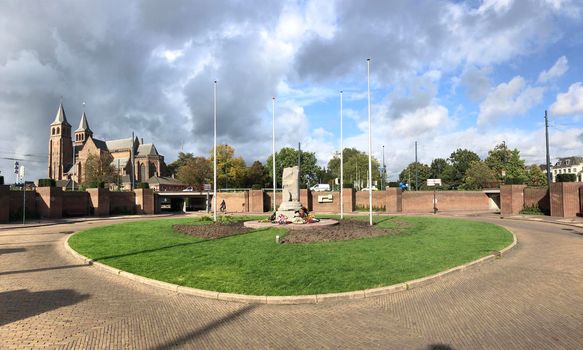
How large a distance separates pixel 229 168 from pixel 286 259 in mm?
66717

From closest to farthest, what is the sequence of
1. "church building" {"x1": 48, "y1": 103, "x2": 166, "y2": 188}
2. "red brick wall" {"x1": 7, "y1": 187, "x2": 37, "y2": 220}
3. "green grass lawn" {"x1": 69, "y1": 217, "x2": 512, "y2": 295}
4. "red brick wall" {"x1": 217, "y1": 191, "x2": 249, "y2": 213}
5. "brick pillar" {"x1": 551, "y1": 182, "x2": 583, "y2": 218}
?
1. "green grass lawn" {"x1": 69, "y1": 217, "x2": 512, "y2": 295}
2. "brick pillar" {"x1": 551, "y1": 182, "x2": 583, "y2": 218}
3. "red brick wall" {"x1": 7, "y1": 187, "x2": 37, "y2": 220}
4. "red brick wall" {"x1": 217, "y1": 191, "x2": 249, "y2": 213}
5. "church building" {"x1": 48, "y1": 103, "x2": 166, "y2": 188}

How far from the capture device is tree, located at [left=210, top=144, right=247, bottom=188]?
7588 centimetres

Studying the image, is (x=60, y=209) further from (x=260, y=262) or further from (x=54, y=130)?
(x=54, y=130)

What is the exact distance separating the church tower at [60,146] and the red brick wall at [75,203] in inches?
3058

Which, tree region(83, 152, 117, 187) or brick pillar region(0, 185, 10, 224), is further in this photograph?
tree region(83, 152, 117, 187)

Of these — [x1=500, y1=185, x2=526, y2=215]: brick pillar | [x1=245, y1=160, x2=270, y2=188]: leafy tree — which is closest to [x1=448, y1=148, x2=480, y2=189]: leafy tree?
[x1=245, y1=160, x2=270, y2=188]: leafy tree

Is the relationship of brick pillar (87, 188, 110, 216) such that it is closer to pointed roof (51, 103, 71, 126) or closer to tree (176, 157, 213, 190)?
tree (176, 157, 213, 190)

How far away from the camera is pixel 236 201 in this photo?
53938 millimetres

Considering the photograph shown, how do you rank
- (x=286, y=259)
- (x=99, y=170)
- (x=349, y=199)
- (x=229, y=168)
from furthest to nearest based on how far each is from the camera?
(x=229, y=168)
(x=99, y=170)
(x=349, y=199)
(x=286, y=259)

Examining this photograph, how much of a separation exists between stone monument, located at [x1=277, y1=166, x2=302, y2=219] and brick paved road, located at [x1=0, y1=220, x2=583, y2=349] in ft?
46.1

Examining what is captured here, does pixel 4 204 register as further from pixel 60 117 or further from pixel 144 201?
pixel 60 117

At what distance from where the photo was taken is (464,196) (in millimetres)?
48062

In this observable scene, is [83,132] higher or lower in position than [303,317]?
higher

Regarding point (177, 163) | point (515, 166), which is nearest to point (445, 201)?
point (515, 166)
